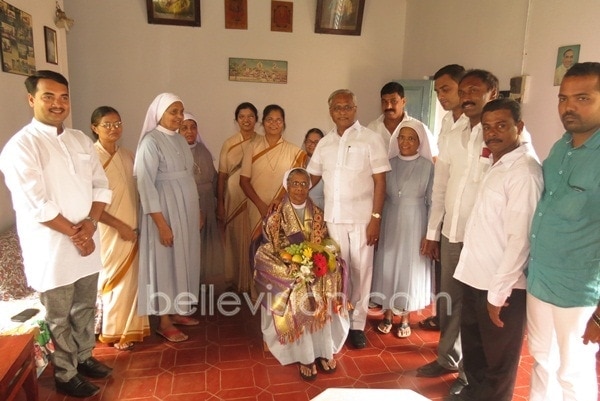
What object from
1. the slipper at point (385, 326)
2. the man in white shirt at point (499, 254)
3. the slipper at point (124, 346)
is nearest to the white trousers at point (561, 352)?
the man in white shirt at point (499, 254)

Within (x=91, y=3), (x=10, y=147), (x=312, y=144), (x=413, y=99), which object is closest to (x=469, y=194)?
(x=312, y=144)

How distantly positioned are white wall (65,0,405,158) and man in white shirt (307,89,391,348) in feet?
9.67

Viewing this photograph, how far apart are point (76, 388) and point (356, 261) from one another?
1909mm

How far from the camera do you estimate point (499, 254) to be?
1.92 m

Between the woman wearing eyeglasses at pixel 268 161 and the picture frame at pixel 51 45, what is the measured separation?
212 centimetres

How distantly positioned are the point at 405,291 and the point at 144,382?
191cm

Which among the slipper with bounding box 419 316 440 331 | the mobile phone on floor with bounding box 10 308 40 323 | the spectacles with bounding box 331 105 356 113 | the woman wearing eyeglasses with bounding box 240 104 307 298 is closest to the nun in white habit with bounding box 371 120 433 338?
the slipper with bounding box 419 316 440 331

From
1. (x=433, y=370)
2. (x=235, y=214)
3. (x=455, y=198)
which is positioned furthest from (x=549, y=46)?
(x=235, y=214)

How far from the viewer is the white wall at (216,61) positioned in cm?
508

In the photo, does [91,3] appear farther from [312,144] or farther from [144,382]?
[144,382]

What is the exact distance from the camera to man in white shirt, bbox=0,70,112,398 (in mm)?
2043

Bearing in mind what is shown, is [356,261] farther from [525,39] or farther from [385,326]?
[525,39]

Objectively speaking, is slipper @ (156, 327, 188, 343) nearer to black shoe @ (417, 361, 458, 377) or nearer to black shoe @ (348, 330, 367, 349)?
black shoe @ (348, 330, 367, 349)

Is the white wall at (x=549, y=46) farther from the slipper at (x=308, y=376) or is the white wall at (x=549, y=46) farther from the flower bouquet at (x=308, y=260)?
the slipper at (x=308, y=376)
